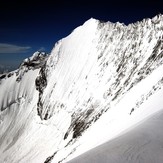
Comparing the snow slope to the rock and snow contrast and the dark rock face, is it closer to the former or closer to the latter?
the rock and snow contrast

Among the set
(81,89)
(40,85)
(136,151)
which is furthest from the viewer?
(40,85)

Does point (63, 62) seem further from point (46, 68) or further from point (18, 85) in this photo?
point (18, 85)

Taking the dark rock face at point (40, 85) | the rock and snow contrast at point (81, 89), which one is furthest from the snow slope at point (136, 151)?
the dark rock face at point (40, 85)

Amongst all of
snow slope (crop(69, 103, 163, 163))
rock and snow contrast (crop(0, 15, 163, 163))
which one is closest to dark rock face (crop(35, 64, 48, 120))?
rock and snow contrast (crop(0, 15, 163, 163))

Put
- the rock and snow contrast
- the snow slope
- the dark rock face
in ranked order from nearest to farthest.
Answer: the snow slope, the rock and snow contrast, the dark rock face

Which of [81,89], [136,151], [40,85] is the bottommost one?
[136,151]

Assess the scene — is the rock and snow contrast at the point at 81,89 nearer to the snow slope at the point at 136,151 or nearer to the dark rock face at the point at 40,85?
the dark rock face at the point at 40,85

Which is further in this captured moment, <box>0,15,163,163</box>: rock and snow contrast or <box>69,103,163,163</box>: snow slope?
<box>0,15,163,163</box>: rock and snow contrast

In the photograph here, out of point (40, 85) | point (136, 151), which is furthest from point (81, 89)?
point (136, 151)

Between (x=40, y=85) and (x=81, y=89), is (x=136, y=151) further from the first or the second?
(x=40, y=85)
